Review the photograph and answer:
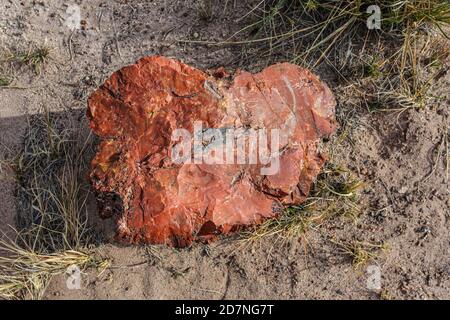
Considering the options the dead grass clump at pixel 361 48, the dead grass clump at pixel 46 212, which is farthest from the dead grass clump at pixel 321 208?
the dead grass clump at pixel 46 212

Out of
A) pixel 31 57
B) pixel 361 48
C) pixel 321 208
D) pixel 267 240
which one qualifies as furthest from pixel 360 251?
pixel 31 57

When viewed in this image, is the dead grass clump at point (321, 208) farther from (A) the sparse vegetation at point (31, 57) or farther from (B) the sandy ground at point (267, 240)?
(A) the sparse vegetation at point (31, 57)

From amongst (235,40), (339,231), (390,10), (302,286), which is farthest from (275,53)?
(302,286)

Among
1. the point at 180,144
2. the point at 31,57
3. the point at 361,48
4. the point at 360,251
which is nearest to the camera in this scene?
the point at 180,144

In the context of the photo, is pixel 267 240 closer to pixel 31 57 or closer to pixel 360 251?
pixel 360 251

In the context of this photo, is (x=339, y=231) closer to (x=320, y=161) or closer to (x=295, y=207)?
(x=295, y=207)

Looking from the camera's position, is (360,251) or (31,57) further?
(31,57)

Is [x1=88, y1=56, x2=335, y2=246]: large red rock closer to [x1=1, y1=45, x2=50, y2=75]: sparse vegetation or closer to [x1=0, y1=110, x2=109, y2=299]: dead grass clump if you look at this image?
[x1=0, y1=110, x2=109, y2=299]: dead grass clump
